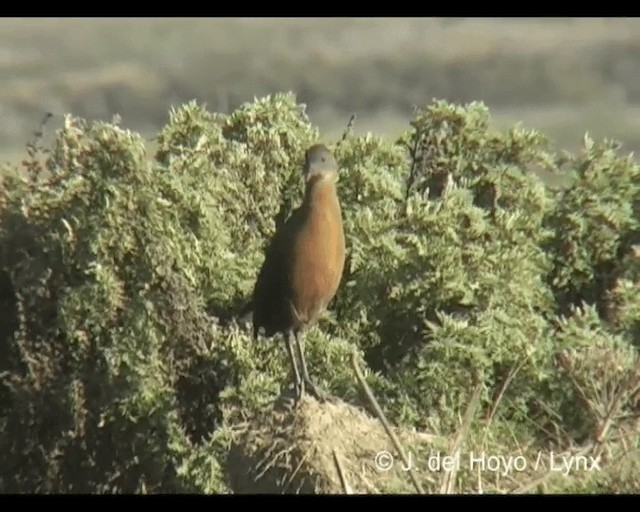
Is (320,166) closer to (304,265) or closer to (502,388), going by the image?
(304,265)

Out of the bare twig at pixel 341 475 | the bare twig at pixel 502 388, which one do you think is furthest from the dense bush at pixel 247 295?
the bare twig at pixel 341 475

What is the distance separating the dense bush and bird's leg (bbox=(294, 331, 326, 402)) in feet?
0.13

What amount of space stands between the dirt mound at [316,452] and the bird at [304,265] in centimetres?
17

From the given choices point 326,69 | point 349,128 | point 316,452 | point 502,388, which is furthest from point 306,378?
point 326,69

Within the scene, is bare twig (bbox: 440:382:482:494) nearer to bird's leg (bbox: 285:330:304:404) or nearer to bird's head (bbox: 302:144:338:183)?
bird's leg (bbox: 285:330:304:404)

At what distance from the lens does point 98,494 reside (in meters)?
3.93

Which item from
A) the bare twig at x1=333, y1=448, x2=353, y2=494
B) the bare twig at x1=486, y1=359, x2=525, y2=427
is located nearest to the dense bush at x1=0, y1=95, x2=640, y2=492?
the bare twig at x1=486, y1=359, x2=525, y2=427

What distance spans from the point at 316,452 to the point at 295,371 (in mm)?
293

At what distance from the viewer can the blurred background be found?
12.9 feet

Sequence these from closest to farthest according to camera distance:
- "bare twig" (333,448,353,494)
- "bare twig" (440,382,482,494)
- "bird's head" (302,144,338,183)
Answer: "bare twig" (333,448,353,494), "bare twig" (440,382,482,494), "bird's head" (302,144,338,183)

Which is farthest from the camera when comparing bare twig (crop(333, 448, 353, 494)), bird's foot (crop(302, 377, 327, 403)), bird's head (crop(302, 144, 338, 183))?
bird's head (crop(302, 144, 338, 183))

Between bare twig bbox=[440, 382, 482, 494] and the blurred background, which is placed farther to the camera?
the blurred background

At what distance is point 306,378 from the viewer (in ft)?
12.5

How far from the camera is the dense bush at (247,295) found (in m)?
3.86
